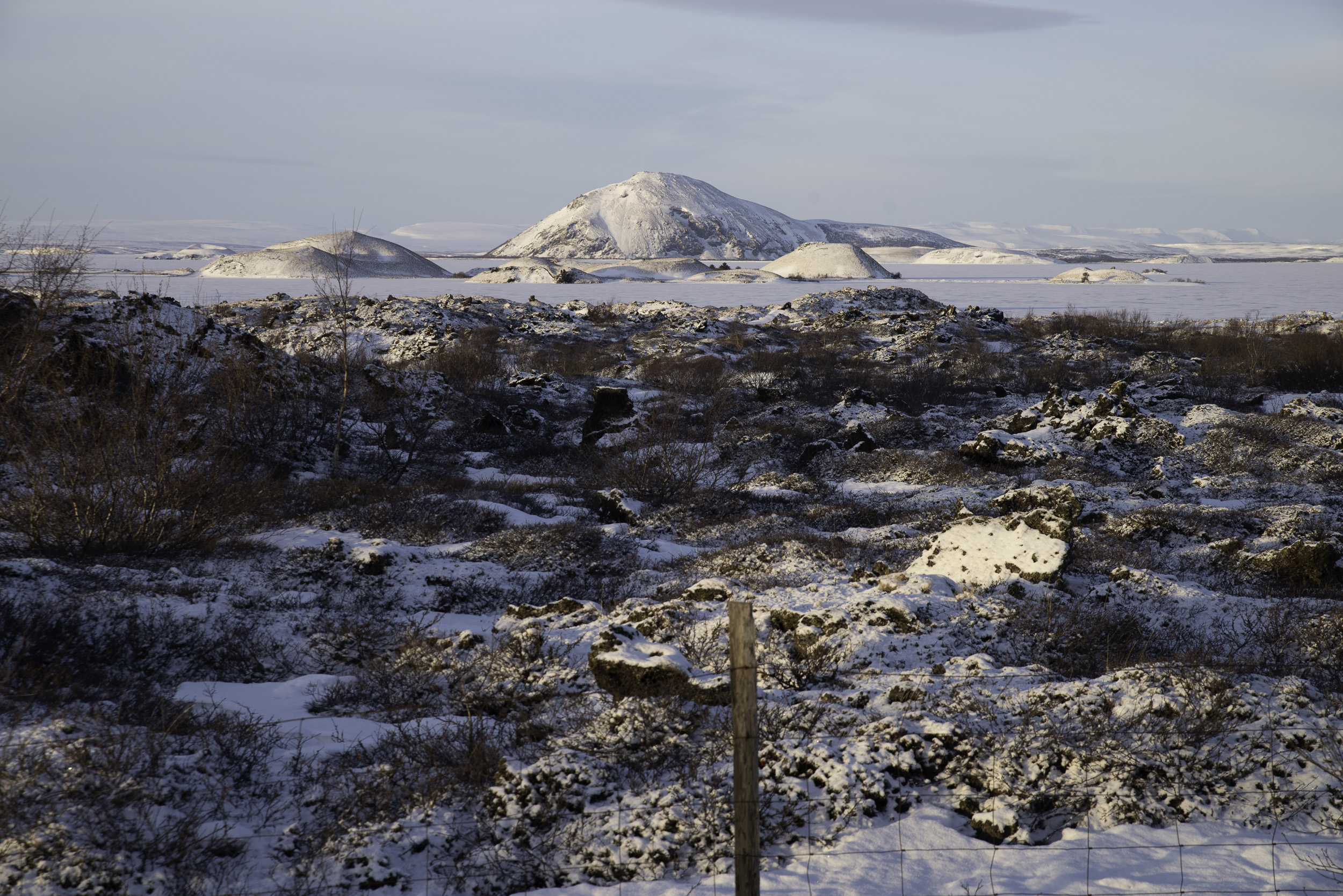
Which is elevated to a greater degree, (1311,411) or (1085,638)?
(1311,411)

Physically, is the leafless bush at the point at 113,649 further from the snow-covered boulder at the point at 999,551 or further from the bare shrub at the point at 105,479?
the snow-covered boulder at the point at 999,551

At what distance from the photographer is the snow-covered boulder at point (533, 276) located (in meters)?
70.0

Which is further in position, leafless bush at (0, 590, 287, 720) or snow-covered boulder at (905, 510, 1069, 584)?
snow-covered boulder at (905, 510, 1069, 584)

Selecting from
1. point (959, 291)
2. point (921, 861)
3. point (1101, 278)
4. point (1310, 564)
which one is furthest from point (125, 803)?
point (1101, 278)

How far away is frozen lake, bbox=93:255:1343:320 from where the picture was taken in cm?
4553

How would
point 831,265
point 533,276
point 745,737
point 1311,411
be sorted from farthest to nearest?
point 831,265
point 533,276
point 1311,411
point 745,737

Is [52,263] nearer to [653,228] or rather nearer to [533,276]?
[533,276]

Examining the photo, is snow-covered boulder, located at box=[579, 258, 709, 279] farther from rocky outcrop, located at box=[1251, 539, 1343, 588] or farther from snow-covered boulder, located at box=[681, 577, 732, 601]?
rocky outcrop, located at box=[1251, 539, 1343, 588]

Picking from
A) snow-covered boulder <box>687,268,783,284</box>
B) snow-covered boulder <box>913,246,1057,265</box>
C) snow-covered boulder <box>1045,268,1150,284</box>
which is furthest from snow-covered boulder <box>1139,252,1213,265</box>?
snow-covered boulder <box>687,268,783,284</box>

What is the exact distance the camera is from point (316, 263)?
230 ft

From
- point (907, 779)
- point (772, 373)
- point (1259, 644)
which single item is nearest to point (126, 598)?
point (907, 779)

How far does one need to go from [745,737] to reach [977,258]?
147 m

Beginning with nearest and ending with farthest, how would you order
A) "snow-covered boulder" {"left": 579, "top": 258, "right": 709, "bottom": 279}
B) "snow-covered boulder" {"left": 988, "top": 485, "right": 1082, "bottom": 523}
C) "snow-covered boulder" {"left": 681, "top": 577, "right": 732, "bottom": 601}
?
1. "snow-covered boulder" {"left": 681, "top": 577, "right": 732, "bottom": 601}
2. "snow-covered boulder" {"left": 988, "top": 485, "right": 1082, "bottom": 523}
3. "snow-covered boulder" {"left": 579, "top": 258, "right": 709, "bottom": 279}

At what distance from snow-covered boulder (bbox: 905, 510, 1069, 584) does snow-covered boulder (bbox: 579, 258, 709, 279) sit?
68.9 metres
